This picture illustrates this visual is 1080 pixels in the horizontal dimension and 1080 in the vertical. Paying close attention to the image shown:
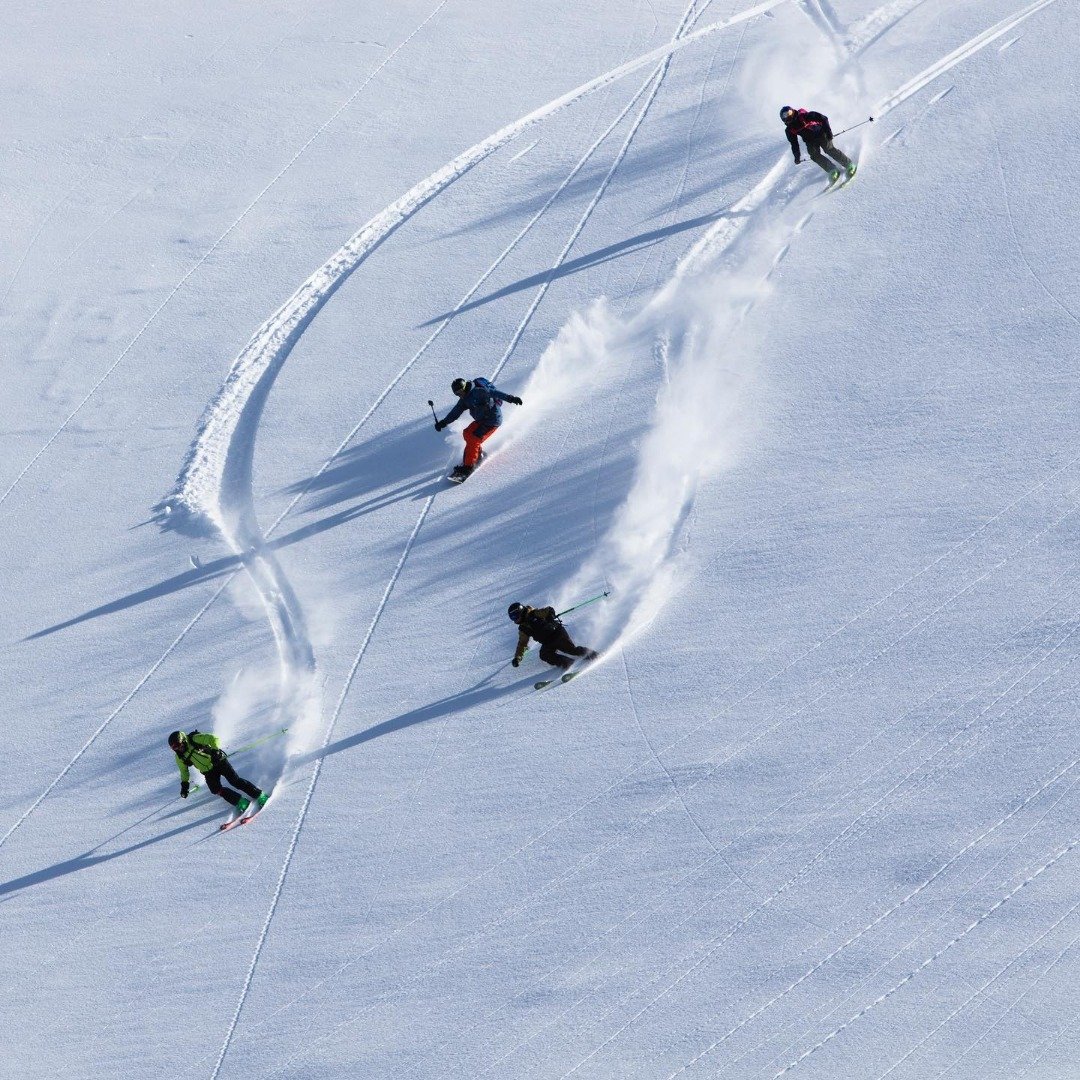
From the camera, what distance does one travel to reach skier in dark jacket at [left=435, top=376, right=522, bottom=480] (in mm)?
14594

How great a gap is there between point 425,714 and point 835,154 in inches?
296

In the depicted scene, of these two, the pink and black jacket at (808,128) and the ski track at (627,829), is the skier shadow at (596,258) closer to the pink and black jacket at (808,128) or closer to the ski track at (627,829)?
the pink and black jacket at (808,128)

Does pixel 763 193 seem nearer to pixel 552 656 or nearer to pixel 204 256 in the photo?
pixel 204 256

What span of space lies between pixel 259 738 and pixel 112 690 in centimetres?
161

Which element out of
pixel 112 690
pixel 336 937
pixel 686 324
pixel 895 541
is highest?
pixel 686 324

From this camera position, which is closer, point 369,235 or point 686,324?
point 686,324

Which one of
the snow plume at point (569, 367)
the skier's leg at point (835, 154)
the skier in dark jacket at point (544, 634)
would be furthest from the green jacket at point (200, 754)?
the skier's leg at point (835, 154)

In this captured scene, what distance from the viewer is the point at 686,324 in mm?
15680

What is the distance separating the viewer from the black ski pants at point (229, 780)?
12.7m

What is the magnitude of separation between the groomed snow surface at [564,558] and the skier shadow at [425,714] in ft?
0.16

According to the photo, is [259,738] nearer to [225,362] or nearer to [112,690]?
[112,690]

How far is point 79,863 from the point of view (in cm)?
1295

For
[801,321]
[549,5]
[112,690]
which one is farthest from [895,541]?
[549,5]

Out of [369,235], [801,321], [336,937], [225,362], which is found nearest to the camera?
[336,937]
